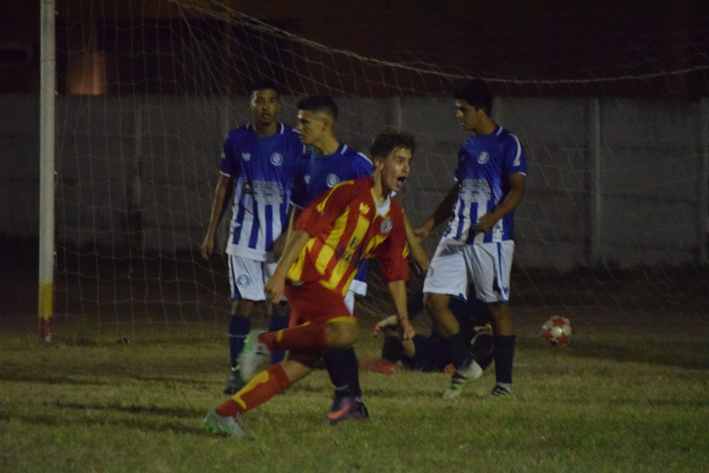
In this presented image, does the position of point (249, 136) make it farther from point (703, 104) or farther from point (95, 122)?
point (95, 122)

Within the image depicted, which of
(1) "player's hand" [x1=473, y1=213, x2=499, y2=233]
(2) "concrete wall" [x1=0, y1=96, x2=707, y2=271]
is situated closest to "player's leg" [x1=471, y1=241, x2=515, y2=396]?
(1) "player's hand" [x1=473, y1=213, x2=499, y2=233]

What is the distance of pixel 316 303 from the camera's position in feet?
17.6

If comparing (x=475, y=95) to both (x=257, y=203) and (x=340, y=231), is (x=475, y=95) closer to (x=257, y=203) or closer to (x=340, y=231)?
(x=257, y=203)

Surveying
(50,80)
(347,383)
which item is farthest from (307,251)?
(50,80)

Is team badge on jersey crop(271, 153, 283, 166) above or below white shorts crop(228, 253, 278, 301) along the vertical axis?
above

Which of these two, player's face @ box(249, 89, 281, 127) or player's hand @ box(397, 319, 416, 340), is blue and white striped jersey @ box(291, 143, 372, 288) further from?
player's hand @ box(397, 319, 416, 340)

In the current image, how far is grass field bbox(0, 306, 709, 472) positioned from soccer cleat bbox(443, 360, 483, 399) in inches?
3.4

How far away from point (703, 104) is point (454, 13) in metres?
5.79

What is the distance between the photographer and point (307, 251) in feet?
17.7

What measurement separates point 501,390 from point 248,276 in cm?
170

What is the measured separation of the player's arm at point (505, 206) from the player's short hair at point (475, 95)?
46 centimetres

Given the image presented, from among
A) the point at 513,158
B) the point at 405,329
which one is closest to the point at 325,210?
the point at 405,329

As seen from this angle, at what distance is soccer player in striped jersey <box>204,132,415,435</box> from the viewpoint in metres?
5.23

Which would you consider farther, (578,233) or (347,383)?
(578,233)
